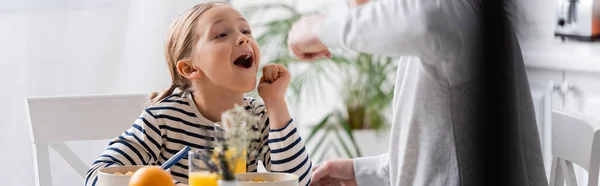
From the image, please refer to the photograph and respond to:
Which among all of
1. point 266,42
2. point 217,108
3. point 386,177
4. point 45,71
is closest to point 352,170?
point 386,177

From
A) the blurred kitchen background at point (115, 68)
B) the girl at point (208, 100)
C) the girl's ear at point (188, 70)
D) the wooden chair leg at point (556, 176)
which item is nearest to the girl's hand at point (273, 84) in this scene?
the girl at point (208, 100)

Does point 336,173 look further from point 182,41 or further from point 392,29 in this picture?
point 392,29

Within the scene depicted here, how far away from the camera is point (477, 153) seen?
24cm

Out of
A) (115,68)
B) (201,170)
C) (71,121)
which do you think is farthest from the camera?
(115,68)

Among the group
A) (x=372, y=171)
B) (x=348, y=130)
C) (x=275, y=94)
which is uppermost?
(x=275, y=94)

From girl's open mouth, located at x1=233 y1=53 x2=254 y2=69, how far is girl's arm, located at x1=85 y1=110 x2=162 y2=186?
5.6 inches

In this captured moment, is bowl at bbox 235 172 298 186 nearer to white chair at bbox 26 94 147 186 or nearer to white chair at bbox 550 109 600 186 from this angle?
white chair at bbox 550 109 600 186

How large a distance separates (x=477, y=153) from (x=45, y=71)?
1.78 m

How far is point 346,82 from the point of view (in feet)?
7.50

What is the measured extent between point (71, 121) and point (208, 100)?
1.20ft

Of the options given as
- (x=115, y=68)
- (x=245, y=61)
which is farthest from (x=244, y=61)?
(x=115, y=68)

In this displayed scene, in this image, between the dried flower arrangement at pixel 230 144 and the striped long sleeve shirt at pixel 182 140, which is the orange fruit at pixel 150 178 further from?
the striped long sleeve shirt at pixel 182 140

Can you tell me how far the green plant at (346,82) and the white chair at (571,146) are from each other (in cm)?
173

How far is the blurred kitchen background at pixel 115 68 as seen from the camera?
1.83m
